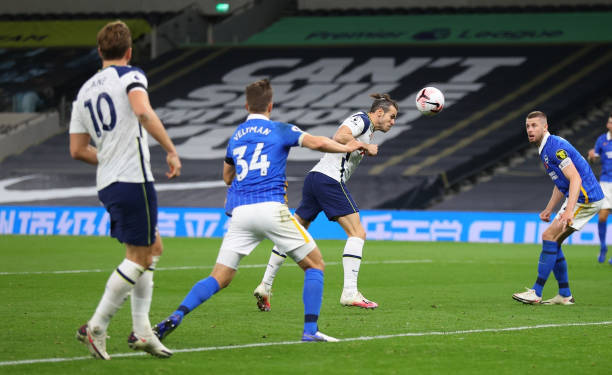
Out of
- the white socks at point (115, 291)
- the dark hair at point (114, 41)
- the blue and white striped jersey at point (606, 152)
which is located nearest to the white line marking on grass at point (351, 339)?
the white socks at point (115, 291)

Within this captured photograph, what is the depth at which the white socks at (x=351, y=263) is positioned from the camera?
1038 cm

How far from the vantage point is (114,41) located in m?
6.59

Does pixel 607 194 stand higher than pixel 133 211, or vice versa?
pixel 133 211

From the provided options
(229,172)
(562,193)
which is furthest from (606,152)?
(229,172)

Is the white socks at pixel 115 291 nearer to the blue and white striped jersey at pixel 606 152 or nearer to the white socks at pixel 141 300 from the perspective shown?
the white socks at pixel 141 300

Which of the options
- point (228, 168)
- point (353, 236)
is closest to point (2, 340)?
point (228, 168)

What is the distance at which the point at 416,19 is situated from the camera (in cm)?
3688

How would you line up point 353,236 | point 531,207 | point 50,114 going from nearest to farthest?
point 353,236 → point 531,207 → point 50,114

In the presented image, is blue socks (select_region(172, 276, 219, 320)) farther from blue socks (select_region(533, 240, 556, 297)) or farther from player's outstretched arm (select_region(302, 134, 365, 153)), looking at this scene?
blue socks (select_region(533, 240, 556, 297))

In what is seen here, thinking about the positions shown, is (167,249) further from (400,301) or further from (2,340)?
(2,340)

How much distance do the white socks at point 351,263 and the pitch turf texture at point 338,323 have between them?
0.83ft

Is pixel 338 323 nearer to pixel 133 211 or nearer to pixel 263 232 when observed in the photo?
pixel 263 232

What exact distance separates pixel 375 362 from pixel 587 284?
23.0 feet

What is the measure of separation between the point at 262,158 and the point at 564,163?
4.27 metres
